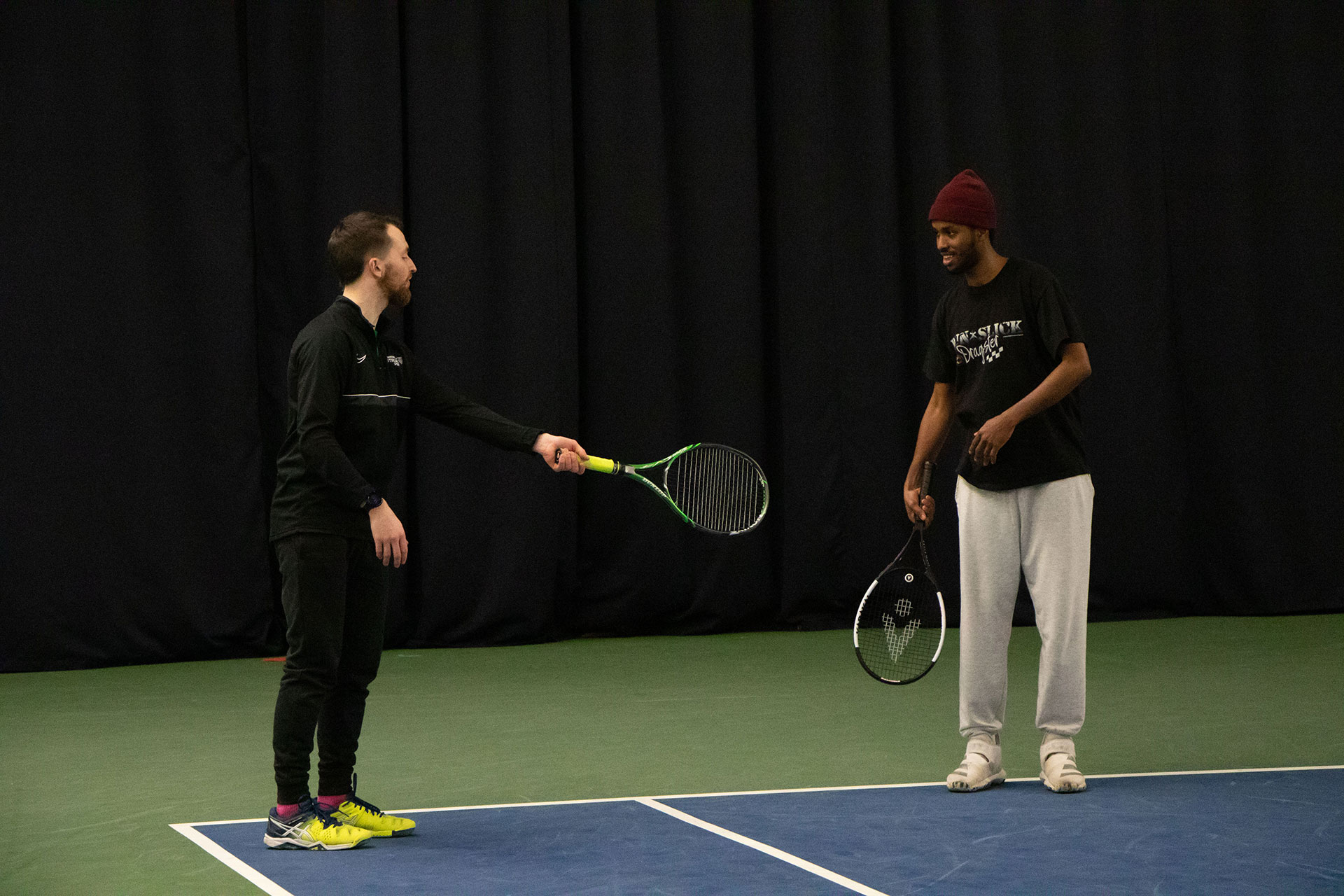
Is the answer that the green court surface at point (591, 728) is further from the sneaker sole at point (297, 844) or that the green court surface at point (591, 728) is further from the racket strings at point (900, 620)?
the racket strings at point (900, 620)

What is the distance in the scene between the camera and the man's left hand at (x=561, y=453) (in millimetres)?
3658

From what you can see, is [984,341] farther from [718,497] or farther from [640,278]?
[640,278]

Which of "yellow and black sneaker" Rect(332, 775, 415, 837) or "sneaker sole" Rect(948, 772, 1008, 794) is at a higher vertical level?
"yellow and black sneaker" Rect(332, 775, 415, 837)

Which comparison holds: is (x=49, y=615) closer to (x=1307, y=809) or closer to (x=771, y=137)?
(x=771, y=137)

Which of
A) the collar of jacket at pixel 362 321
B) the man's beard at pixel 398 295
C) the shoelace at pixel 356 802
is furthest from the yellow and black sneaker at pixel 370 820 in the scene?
the man's beard at pixel 398 295

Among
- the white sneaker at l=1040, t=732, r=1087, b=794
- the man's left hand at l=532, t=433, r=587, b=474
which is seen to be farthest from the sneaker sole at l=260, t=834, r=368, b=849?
the white sneaker at l=1040, t=732, r=1087, b=794

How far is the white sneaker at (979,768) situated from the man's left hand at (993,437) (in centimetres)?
74

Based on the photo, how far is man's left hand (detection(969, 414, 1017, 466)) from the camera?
3.82 metres

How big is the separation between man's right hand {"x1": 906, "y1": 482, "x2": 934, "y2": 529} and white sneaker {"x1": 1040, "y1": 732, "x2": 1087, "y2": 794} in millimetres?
644

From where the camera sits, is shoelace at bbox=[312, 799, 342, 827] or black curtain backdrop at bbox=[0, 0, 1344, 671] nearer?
shoelace at bbox=[312, 799, 342, 827]

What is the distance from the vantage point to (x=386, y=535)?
335cm

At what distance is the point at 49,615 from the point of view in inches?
269

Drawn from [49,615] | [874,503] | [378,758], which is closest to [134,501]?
[49,615]

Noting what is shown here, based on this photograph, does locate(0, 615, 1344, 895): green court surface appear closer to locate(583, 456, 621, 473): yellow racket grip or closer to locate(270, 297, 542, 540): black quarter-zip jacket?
locate(270, 297, 542, 540): black quarter-zip jacket
